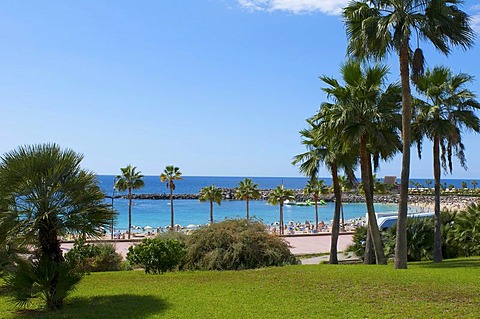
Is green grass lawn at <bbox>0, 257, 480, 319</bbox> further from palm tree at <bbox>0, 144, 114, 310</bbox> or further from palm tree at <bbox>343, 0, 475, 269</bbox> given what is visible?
palm tree at <bbox>343, 0, 475, 269</bbox>

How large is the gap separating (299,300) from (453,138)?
459 inches

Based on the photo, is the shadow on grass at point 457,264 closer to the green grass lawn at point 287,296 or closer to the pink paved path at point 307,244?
the green grass lawn at point 287,296

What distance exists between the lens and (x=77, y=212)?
31.3 ft

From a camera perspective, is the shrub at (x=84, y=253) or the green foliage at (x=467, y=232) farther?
the green foliage at (x=467, y=232)

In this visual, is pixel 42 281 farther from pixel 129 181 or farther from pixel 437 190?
pixel 129 181

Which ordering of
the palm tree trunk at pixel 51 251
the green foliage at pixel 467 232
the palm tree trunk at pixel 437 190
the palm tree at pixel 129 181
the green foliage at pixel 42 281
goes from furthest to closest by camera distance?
the palm tree at pixel 129 181 → the green foliage at pixel 467 232 → the palm tree trunk at pixel 437 190 → the palm tree trunk at pixel 51 251 → the green foliage at pixel 42 281

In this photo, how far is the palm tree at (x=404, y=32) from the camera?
14062mm

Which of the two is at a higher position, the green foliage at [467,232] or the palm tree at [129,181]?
the palm tree at [129,181]

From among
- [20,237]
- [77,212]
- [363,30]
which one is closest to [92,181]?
[77,212]

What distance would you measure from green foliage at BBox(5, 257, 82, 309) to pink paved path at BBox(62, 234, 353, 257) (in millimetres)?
19647

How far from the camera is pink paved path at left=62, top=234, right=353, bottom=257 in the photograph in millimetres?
31547

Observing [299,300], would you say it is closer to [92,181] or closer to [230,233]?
[92,181]

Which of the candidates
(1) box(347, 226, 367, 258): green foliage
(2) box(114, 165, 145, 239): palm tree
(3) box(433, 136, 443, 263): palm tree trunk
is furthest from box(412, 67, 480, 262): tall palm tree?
(2) box(114, 165, 145, 239): palm tree

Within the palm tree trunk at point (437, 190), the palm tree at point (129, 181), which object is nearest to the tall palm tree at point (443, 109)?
the palm tree trunk at point (437, 190)
